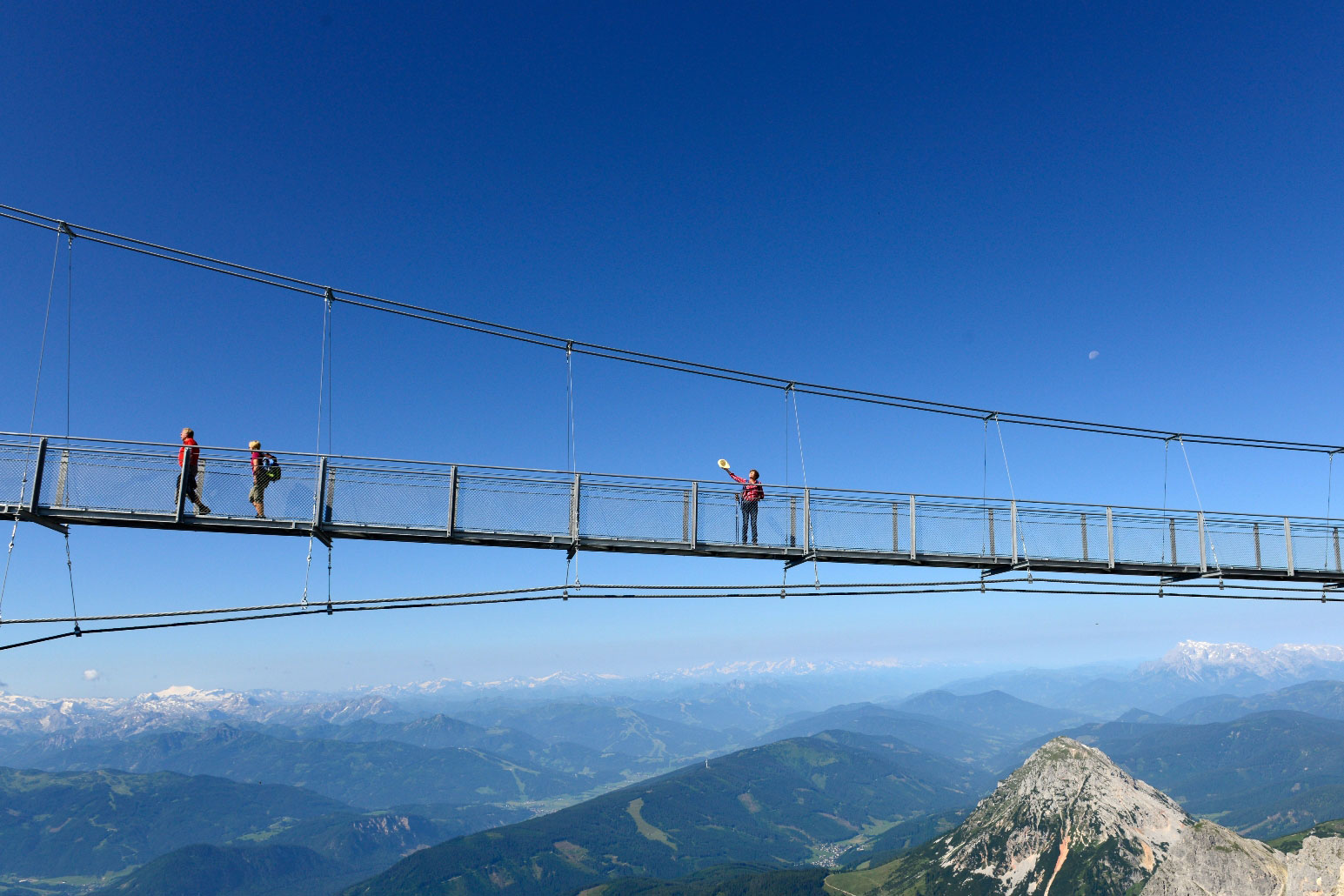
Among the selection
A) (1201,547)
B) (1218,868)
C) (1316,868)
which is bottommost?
(1218,868)

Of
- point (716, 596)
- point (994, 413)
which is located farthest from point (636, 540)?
point (994, 413)

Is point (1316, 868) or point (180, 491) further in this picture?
point (1316, 868)

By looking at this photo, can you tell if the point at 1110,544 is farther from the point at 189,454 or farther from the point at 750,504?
the point at 189,454

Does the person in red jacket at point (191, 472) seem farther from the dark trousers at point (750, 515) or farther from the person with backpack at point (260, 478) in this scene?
the dark trousers at point (750, 515)

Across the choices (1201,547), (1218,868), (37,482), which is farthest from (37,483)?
(1218,868)

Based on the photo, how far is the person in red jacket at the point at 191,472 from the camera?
17.1 metres

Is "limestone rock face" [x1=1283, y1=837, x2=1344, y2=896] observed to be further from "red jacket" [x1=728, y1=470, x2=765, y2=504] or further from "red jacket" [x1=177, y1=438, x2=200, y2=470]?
"red jacket" [x1=177, y1=438, x2=200, y2=470]

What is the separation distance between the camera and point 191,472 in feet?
56.6

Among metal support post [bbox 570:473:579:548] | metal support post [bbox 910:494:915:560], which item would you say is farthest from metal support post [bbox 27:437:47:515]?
metal support post [bbox 910:494:915:560]

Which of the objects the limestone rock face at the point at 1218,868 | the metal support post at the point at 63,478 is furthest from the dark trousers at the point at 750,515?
the limestone rock face at the point at 1218,868

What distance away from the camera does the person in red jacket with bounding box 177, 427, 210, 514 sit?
56.0ft

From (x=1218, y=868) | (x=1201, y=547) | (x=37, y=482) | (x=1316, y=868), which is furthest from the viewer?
(x=1218, y=868)

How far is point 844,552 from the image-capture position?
70.9 feet

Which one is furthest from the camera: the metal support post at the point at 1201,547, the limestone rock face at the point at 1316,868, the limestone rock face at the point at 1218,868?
the limestone rock face at the point at 1218,868
